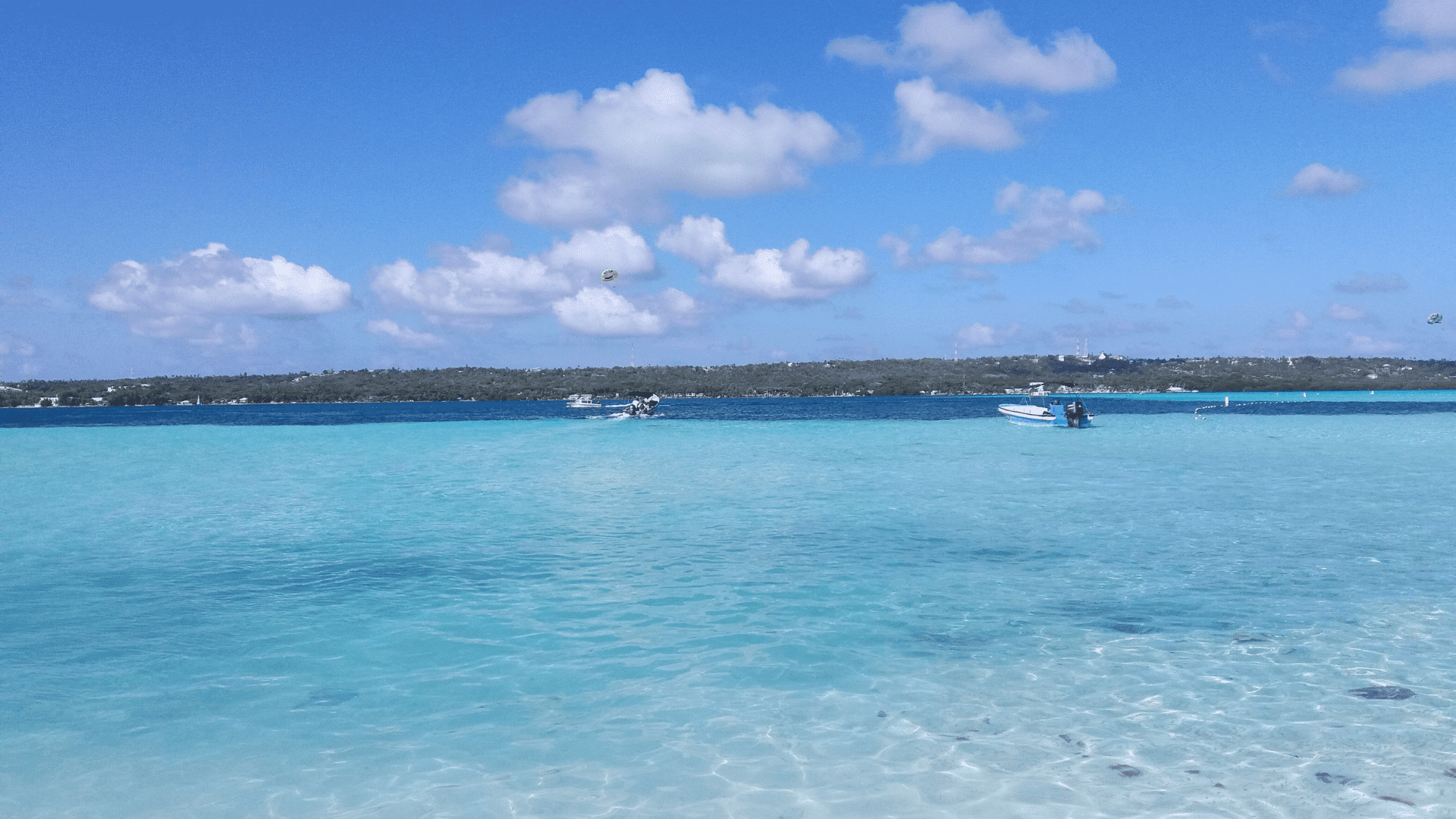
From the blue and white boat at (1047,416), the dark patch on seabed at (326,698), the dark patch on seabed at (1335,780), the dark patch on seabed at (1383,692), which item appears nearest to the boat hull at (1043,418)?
the blue and white boat at (1047,416)

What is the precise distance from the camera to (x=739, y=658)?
373 inches

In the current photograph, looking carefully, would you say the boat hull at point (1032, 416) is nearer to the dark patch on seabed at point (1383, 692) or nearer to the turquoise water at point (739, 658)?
the turquoise water at point (739, 658)

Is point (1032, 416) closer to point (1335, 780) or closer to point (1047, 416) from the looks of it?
point (1047, 416)

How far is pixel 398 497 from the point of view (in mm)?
24891

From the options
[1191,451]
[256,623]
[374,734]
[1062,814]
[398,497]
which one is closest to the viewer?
[1062,814]

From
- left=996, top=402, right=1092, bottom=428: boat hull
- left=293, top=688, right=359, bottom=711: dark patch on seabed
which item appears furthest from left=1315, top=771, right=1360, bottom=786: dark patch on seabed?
left=996, top=402, right=1092, bottom=428: boat hull

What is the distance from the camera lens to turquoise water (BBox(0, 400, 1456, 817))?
6590 millimetres

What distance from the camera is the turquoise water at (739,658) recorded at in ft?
21.6

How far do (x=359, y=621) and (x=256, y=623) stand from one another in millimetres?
1272

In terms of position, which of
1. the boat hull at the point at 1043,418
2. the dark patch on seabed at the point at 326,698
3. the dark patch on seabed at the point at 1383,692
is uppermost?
the boat hull at the point at 1043,418

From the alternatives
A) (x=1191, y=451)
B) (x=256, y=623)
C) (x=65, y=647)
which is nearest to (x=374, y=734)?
(x=256, y=623)

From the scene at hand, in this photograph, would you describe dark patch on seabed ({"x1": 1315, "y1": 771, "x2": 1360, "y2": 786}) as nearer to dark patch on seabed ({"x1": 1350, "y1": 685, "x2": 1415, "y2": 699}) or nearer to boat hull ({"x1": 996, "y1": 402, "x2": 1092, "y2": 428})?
dark patch on seabed ({"x1": 1350, "y1": 685, "x2": 1415, "y2": 699})

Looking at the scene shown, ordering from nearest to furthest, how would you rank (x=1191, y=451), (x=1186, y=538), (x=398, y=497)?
(x=1186, y=538) < (x=398, y=497) < (x=1191, y=451)

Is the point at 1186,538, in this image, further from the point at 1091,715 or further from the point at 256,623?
the point at 256,623
